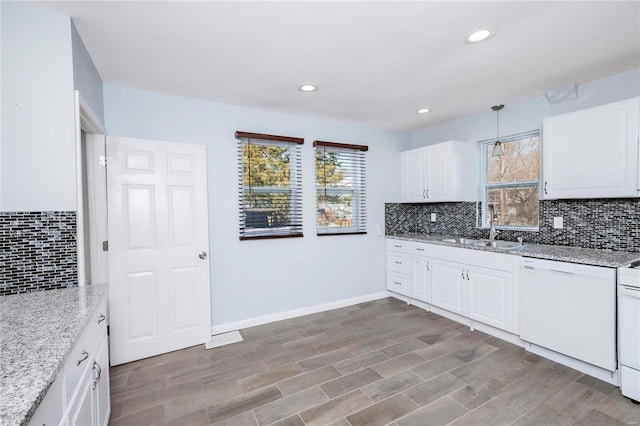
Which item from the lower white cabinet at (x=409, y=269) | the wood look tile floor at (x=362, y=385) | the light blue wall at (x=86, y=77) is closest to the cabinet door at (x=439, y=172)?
the lower white cabinet at (x=409, y=269)

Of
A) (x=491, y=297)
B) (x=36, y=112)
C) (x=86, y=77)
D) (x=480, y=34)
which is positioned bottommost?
(x=491, y=297)

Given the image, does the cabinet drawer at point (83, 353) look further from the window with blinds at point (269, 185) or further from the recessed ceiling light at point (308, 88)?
the recessed ceiling light at point (308, 88)

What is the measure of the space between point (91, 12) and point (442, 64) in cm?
239

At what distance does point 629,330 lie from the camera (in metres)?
2.09

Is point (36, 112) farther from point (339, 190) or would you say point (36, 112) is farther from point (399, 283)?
point (399, 283)

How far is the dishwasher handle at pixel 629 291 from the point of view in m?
2.06

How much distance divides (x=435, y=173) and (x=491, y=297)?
67.0 inches

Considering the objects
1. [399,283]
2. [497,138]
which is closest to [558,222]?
[497,138]

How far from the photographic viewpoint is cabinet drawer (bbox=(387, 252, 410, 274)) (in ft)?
13.4

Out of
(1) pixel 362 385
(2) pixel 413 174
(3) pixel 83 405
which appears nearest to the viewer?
(3) pixel 83 405

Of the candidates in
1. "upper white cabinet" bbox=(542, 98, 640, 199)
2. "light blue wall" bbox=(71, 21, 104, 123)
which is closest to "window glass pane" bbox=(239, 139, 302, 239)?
"light blue wall" bbox=(71, 21, 104, 123)

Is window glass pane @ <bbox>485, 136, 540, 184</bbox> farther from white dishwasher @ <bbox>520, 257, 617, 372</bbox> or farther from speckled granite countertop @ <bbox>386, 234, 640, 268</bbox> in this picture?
white dishwasher @ <bbox>520, 257, 617, 372</bbox>

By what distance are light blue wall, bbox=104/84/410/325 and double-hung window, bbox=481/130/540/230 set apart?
131cm

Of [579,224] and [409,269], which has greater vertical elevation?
[579,224]
